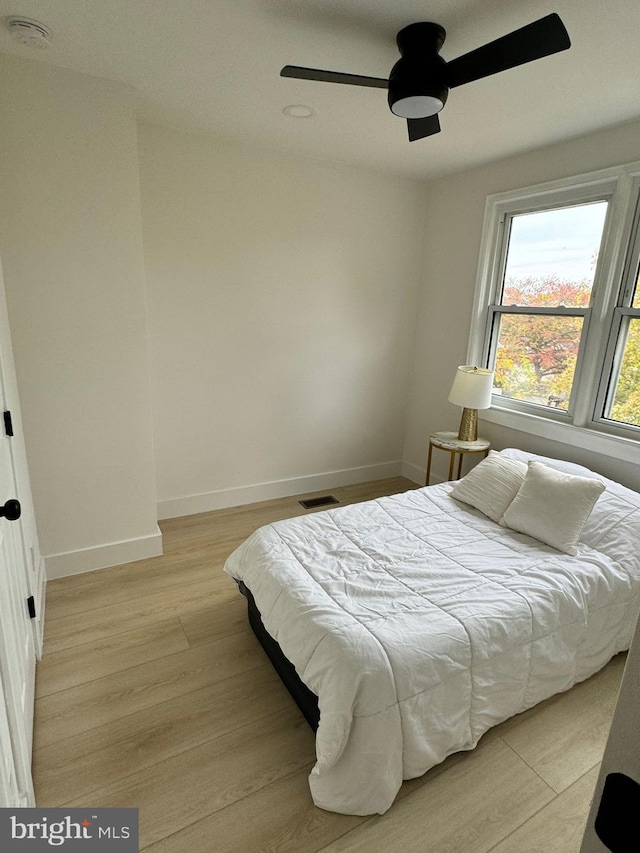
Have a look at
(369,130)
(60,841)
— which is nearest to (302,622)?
(60,841)

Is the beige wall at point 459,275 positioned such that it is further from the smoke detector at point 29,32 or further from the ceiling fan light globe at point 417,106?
the smoke detector at point 29,32

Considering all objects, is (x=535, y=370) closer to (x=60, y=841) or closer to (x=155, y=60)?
(x=155, y=60)

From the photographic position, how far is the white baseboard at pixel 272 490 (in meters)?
3.45

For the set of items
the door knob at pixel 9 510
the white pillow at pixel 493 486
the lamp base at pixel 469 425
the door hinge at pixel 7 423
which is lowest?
the white pillow at pixel 493 486

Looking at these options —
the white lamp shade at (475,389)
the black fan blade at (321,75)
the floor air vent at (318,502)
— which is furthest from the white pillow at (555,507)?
the black fan blade at (321,75)

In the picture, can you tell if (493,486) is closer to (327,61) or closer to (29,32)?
(327,61)

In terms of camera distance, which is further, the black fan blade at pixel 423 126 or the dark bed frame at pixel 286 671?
the black fan blade at pixel 423 126

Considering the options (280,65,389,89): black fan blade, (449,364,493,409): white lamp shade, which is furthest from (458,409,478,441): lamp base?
(280,65,389,89): black fan blade

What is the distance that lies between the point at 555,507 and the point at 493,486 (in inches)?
14.8

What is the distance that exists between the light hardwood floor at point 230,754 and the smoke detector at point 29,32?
263 cm

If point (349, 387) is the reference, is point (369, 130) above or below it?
above

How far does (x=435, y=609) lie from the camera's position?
1713 millimetres

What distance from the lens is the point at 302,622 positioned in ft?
5.50

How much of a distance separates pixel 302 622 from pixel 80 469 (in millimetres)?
1652
